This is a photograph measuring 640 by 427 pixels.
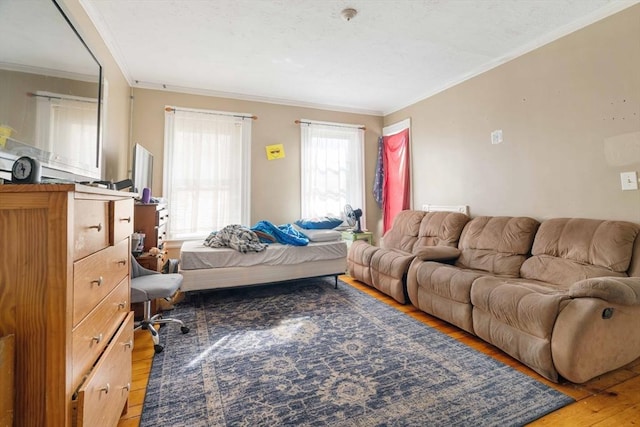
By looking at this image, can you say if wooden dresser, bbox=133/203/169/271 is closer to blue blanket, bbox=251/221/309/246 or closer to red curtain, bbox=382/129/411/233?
blue blanket, bbox=251/221/309/246

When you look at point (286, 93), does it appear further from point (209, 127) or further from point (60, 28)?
point (60, 28)

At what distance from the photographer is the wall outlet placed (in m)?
3.20

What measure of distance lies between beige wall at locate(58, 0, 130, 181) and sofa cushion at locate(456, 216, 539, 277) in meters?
3.80

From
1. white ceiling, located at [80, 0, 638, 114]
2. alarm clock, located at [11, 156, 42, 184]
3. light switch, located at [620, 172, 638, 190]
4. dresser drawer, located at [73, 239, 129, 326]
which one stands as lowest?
dresser drawer, located at [73, 239, 129, 326]

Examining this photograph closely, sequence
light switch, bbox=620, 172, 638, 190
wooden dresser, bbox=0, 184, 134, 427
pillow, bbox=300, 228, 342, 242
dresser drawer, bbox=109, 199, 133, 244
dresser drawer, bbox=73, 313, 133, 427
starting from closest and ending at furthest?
1. wooden dresser, bbox=0, 184, 134, 427
2. dresser drawer, bbox=73, 313, 133, 427
3. dresser drawer, bbox=109, 199, 133, 244
4. light switch, bbox=620, 172, 638, 190
5. pillow, bbox=300, 228, 342, 242

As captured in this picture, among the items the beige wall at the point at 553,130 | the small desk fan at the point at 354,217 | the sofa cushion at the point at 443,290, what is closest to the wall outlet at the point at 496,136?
the beige wall at the point at 553,130

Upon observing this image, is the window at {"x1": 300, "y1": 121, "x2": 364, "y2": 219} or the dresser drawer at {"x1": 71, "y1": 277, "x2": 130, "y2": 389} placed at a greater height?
the window at {"x1": 300, "y1": 121, "x2": 364, "y2": 219}

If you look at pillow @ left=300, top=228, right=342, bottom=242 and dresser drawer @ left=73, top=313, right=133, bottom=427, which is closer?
dresser drawer @ left=73, top=313, right=133, bottom=427

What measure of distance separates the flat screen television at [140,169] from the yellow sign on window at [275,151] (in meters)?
1.60

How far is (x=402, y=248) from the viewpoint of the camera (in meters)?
3.80

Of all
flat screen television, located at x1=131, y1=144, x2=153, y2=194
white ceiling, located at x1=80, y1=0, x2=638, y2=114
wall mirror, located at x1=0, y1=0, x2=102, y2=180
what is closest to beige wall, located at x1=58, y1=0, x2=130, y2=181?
white ceiling, located at x1=80, y1=0, x2=638, y2=114

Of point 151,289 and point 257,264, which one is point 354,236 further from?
point 151,289

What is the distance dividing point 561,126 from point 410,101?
2.20 metres

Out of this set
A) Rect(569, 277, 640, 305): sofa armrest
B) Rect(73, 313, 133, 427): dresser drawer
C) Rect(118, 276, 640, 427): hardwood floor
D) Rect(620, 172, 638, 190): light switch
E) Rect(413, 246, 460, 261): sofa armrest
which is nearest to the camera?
Rect(73, 313, 133, 427): dresser drawer
